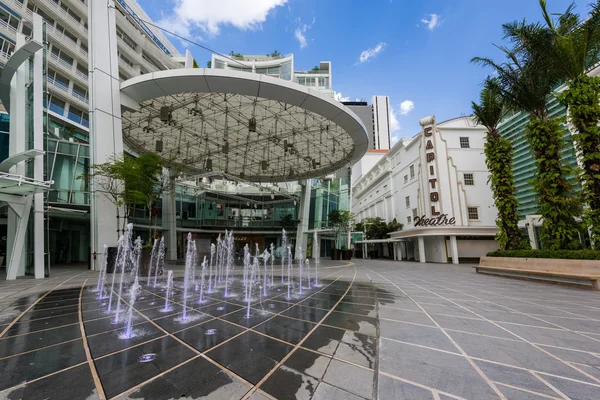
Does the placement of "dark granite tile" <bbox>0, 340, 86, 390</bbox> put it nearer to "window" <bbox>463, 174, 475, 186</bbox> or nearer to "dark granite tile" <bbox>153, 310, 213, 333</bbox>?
"dark granite tile" <bbox>153, 310, 213, 333</bbox>

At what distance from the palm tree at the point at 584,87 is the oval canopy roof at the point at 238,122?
10517mm

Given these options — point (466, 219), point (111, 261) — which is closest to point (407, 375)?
point (111, 261)

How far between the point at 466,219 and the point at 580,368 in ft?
91.7

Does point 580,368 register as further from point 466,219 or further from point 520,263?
point 466,219

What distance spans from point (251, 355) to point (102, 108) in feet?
61.4

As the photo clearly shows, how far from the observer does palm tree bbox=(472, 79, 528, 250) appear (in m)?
15.0

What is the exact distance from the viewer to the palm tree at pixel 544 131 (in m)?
11.6

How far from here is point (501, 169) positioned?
15656 mm

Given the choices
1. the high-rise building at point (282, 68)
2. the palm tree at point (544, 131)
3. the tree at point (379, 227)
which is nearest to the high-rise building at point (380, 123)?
the high-rise building at point (282, 68)

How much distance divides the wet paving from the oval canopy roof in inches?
513

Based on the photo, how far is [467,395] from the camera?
2592 mm

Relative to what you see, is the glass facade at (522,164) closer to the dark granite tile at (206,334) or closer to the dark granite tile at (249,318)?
the dark granite tile at (249,318)

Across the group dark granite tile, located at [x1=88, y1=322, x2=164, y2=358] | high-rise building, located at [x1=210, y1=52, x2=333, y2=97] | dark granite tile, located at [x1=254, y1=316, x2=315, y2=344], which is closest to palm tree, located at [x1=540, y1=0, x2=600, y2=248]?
dark granite tile, located at [x1=254, y1=316, x2=315, y2=344]

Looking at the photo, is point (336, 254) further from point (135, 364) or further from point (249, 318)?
point (135, 364)
